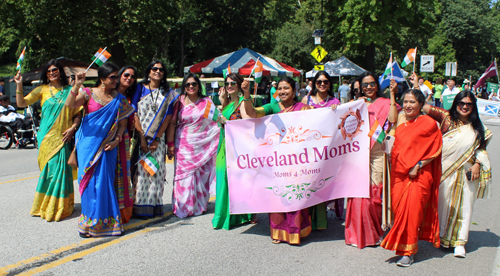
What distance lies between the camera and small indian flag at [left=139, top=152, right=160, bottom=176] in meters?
5.09

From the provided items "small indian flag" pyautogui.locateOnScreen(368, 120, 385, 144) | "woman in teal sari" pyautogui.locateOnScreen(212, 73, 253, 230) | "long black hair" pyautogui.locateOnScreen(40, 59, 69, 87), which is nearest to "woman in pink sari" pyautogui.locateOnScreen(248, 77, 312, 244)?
"woman in teal sari" pyautogui.locateOnScreen(212, 73, 253, 230)

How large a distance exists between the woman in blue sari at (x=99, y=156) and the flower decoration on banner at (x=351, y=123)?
2.30 m

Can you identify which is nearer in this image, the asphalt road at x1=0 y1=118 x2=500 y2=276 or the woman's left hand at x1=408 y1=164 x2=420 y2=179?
the asphalt road at x1=0 y1=118 x2=500 y2=276

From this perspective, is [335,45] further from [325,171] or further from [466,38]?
[325,171]

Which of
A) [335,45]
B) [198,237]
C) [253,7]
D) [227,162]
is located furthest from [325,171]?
[253,7]

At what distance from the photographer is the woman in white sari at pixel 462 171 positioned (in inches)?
166

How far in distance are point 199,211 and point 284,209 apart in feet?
4.69

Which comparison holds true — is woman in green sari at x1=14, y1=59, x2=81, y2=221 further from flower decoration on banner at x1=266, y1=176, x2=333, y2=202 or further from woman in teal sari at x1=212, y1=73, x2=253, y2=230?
flower decoration on banner at x1=266, y1=176, x2=333, y2=202

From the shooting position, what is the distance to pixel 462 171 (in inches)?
169

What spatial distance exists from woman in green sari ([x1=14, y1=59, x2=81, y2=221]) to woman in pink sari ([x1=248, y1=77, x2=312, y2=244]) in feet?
7.03

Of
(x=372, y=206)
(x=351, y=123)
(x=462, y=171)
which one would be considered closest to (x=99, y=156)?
(x=351, y=123)

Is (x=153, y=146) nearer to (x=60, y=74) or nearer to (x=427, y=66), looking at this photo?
(x=60, y=74)

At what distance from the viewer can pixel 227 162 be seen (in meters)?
4.57

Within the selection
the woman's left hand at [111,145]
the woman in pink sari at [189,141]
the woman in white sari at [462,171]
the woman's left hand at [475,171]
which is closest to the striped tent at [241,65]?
the woman in pink sari at [189,141]
